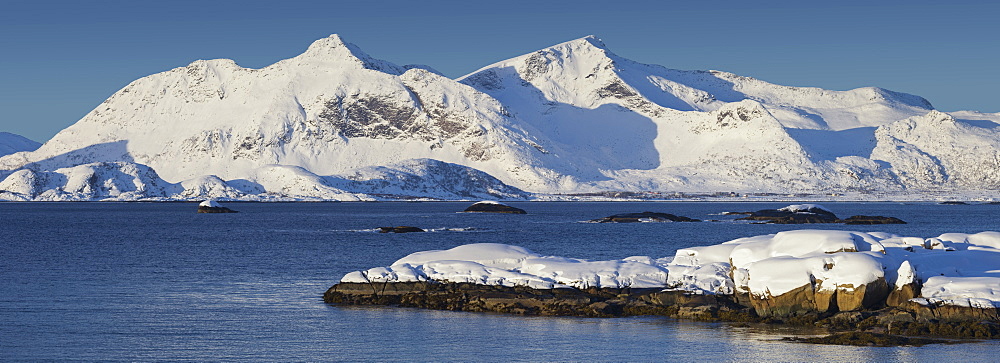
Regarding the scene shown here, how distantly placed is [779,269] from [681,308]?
4.30m

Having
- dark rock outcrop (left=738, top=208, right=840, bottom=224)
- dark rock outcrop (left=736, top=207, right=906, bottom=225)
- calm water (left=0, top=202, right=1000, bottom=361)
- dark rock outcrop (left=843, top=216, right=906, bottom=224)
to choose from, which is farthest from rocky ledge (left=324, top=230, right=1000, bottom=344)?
dark rock outcrop (left=738, top=208, right=840, bottom=224)

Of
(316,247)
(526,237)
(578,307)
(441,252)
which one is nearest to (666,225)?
(526,237)

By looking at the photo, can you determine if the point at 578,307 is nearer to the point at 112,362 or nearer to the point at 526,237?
the point at 112,362

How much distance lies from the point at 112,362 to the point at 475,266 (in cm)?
2066

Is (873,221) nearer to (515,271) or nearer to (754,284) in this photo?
(515,271)

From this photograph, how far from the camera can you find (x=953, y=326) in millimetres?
40469

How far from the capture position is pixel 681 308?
153 ft

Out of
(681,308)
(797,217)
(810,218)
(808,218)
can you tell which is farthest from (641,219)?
(681,308)

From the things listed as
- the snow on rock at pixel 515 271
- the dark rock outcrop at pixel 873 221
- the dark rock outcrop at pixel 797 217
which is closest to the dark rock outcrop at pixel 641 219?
the dark rock outcrop at pixel 797 217

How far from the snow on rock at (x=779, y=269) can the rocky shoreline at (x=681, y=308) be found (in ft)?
1.59

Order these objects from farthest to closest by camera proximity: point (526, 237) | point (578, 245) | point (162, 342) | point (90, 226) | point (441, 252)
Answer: point (90, 226), point (526, 237), point (578, 245), point (441, 252), point (162, 342)

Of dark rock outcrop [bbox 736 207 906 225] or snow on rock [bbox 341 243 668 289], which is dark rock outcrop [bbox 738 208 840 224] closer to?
dark rock outcrop [bbox 736 207 906 225]

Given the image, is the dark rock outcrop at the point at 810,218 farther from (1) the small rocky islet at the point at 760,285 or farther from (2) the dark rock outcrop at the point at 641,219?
(1) the small rocky islet at the point at 760,285

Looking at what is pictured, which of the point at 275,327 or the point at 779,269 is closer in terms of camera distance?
the point at 275,327
